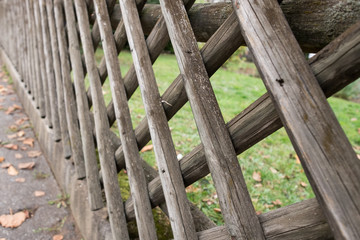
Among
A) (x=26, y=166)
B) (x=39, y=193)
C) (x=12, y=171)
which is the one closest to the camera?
(x=39, y=193)

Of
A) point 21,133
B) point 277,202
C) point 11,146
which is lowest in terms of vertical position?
point 277,202

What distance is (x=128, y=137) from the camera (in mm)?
1492

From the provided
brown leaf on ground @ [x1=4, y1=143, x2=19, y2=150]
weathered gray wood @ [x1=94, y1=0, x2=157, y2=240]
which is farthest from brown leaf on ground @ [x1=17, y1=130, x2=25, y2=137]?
weathered gray wood @ [x1=94, y1=0, x2=157, y2=240]

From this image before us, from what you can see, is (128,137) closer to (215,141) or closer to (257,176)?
(215,141)

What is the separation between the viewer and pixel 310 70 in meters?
0.71

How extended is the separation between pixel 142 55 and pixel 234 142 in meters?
0.65

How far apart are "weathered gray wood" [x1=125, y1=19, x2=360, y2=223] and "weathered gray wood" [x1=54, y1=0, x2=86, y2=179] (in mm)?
1285

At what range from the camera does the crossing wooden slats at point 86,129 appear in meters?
1.91

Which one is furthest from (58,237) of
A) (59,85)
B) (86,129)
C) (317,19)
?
(317,19)

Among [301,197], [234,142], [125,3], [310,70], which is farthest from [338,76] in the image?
[301,197]

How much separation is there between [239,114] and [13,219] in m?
2.03

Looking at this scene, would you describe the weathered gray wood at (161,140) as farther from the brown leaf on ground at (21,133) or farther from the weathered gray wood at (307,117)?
the brown leaf on ground at (21,133)

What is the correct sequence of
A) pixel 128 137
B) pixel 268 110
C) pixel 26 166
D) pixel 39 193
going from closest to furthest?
pixel 268 110
pixel 128 137
pixel 39 193
pixel 26 166

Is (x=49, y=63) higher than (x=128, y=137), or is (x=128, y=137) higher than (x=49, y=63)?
(x=49, y=63)
